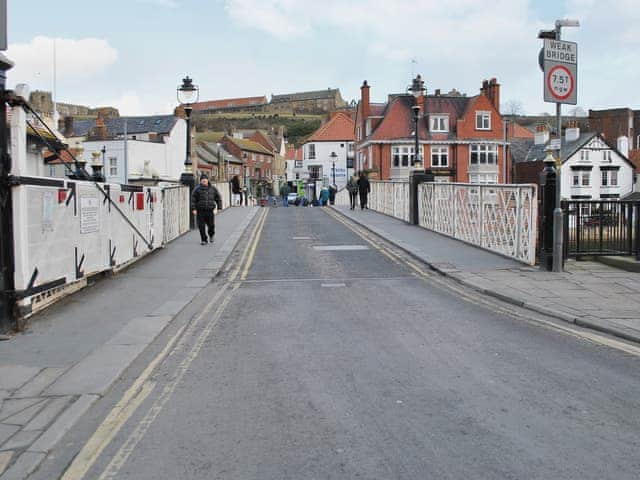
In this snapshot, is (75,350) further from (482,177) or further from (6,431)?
(482,177)

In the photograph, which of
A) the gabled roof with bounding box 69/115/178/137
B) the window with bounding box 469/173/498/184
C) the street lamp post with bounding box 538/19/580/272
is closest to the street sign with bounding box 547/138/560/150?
the street lamp post with bounding box 538/19/580/272

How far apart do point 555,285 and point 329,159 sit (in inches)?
3056

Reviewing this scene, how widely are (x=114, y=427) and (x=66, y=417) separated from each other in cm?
45

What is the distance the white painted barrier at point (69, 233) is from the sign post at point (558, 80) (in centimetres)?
797

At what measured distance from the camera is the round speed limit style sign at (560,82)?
12.0 meters

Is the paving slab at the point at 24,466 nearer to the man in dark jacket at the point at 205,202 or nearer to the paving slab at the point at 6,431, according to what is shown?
the paving slab at the point at 6,431

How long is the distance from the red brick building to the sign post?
5125 centimetres

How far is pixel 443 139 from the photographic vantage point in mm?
64500

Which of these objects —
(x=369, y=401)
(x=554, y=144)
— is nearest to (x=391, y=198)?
(x=554, y=144)

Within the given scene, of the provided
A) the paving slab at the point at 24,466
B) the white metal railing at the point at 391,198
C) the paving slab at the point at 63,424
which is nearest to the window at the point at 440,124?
the white metal railing at the point at 391,198

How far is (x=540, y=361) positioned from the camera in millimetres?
6645

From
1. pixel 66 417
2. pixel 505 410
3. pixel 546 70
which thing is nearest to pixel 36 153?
pixel 546 70

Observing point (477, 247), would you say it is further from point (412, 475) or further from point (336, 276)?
point (412, 475)

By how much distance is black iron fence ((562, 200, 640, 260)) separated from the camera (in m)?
13.2
